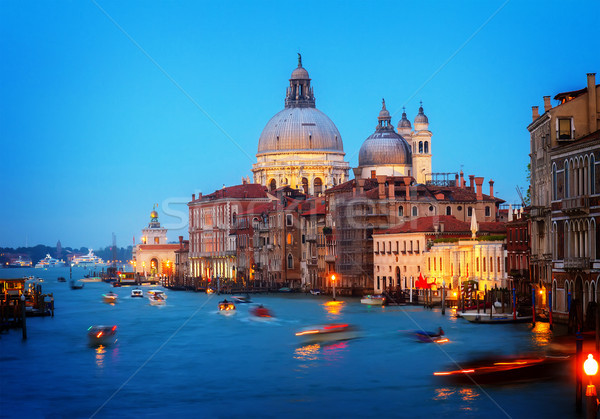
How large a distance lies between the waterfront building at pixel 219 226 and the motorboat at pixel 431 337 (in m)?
67.3

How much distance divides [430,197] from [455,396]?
163ft

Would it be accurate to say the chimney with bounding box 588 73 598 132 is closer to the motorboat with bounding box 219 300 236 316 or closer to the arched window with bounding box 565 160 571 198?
the arched window with bounding box 565 160 571 198

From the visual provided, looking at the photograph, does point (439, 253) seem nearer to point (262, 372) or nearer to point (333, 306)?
point (333, 306)

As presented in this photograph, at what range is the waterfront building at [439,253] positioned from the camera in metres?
63.0

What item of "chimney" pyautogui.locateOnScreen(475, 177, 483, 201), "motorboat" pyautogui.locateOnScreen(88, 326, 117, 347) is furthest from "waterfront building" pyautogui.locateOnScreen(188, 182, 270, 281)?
"motorboat" pyautogui.locateOnScreen(88, 326, 117, 347)

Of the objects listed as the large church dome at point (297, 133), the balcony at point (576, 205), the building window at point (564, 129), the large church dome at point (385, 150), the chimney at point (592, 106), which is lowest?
the balcony at point (576, 205)

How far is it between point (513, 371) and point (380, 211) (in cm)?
4664

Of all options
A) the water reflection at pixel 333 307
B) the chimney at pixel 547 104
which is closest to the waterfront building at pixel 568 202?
the chimney at pixel 547 104

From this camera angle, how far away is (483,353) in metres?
41.1

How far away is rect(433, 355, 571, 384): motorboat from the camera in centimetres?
3509

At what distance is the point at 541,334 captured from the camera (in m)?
44.8

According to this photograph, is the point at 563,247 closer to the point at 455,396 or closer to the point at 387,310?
the point at 455,396

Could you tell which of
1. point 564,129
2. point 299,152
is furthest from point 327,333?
point 299,152

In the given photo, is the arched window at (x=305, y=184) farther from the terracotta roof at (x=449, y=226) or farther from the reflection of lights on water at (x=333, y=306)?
the terracotta roof at (x=449, y=226)
